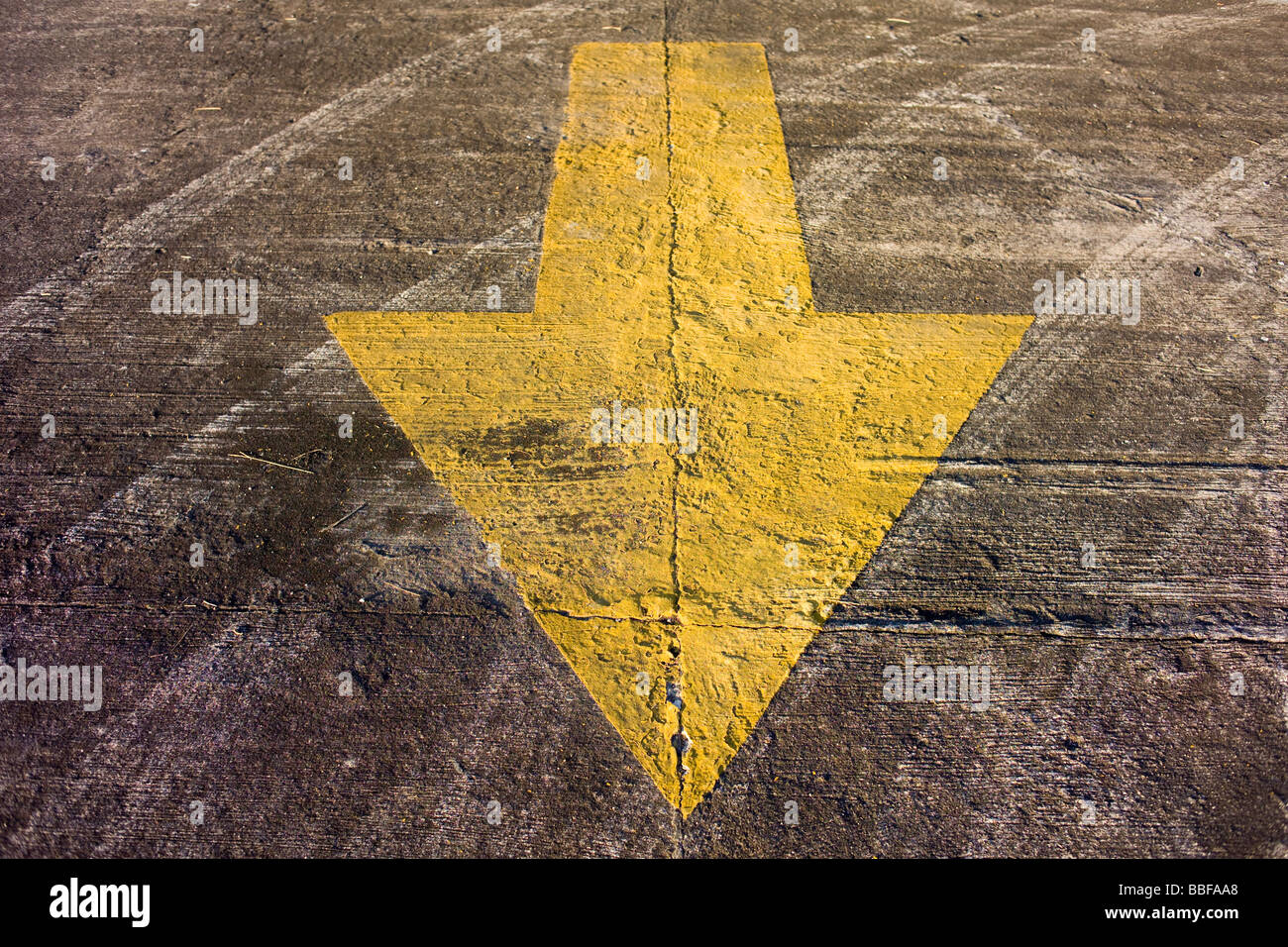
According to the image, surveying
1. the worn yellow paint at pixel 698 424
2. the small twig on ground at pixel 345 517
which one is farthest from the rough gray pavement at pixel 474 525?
the worn yellow paint at pixel 698 424

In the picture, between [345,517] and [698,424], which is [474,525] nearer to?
[345,517]

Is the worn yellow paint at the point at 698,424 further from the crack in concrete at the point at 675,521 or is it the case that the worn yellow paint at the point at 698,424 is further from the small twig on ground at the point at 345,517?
the small twig on ground at the point at 345,517

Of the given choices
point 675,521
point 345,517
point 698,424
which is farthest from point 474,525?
point 698,424

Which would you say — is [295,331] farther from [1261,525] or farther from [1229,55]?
[1229,55]

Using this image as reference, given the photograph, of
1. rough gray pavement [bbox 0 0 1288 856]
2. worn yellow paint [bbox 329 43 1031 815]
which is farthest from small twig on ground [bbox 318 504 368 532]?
worn yellow paint [bbox 329 43 1031 815]
